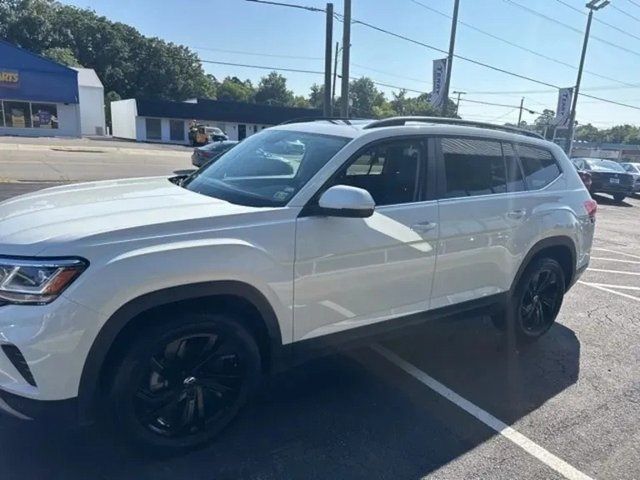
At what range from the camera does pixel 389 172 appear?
3.41 meters

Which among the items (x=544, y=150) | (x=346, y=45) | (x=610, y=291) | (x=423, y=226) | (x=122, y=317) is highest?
(x=346, y=45)

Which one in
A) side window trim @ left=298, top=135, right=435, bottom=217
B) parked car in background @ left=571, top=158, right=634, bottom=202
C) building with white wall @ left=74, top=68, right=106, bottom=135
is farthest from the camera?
building with white wall @ left=74, top=68, right=106, bottom=135

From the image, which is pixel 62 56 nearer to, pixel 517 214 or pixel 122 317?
pixel 517 214

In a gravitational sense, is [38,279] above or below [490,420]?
above

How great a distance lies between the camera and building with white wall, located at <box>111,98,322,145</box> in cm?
4909

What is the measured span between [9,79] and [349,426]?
43.2 metres

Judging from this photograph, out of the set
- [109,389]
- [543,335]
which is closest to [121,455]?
[109,389]

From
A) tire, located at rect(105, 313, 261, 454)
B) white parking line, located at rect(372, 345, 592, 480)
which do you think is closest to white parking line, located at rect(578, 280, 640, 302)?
white parking line, located at rect(372, 345, 592, 480)

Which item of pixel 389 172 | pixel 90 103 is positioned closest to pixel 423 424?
pixel 389 172

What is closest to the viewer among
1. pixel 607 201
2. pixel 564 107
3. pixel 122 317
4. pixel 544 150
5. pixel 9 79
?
pixel 122 317

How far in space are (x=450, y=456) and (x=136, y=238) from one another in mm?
2107

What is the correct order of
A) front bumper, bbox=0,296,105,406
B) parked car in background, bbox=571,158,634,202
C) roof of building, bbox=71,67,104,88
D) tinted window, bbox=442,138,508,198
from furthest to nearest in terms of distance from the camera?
roof of building, bbox=71,67,104,88 → parked car in background, bbox=571,158,634,202 → tinted window, bbox=442,138,508,198 → front bumper, bbox=0,296,105,406

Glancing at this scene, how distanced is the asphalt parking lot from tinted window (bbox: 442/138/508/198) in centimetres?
105

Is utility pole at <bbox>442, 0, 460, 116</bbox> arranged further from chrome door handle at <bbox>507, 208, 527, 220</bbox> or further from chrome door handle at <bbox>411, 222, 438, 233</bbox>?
chrome door handle at <bbox>411, 222, 438, 233</bbox>
